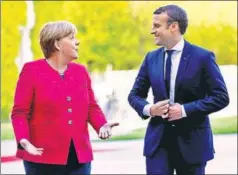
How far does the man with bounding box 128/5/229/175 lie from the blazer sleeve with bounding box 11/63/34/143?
1.62 ft

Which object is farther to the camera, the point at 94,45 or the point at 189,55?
the point at 94,45

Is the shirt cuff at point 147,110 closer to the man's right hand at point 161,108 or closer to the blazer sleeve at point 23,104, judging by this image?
the man's right hand at point 161,108

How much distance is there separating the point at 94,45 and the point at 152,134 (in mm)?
2512

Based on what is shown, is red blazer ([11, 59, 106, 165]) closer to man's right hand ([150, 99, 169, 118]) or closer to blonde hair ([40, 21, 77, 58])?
blonde hair ([40, 21, 77, 58])

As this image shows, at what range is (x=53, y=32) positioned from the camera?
2693 mm

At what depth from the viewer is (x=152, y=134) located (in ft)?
9.64

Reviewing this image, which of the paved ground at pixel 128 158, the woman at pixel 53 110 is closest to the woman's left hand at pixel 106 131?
the woman at pixel 53 110

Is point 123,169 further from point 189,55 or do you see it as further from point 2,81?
point 189,55

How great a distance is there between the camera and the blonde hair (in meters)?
2.69

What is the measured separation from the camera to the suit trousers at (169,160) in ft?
9.53

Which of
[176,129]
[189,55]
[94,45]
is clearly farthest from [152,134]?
[94,45]

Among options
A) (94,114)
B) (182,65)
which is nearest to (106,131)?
(94,114)

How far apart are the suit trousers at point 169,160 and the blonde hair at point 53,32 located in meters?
0.60

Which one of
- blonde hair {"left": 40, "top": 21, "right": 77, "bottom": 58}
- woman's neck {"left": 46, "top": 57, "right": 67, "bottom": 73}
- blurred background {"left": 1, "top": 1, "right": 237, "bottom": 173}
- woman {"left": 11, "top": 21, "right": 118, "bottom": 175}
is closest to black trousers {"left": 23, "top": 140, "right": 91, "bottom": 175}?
woman {"left": 11, "top": 21, "right": 118, "bottom": 175}
